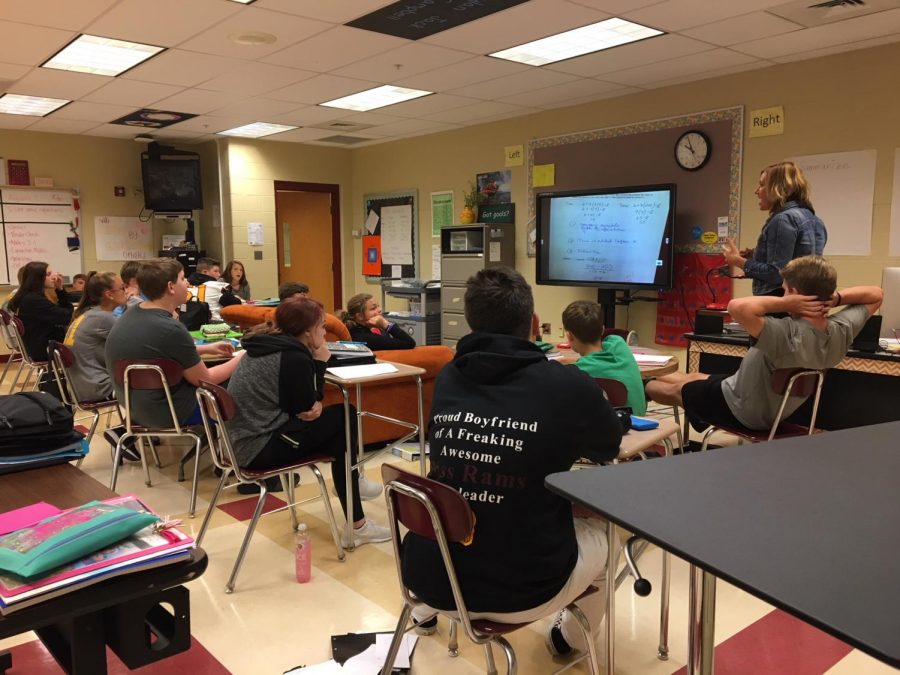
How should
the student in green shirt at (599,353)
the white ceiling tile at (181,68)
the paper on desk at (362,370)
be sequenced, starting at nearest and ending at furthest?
the student in green shirt at (599,353) → the paper on desk at (362,370) → the white ceiling tile at (181,68)

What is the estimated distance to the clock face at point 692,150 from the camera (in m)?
5.55

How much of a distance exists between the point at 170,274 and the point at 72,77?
3.15 meters

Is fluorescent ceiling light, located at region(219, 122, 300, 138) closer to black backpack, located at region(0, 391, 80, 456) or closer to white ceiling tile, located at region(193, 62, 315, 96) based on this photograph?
white ceiling tile, located at region(193, 62, 315, 96)

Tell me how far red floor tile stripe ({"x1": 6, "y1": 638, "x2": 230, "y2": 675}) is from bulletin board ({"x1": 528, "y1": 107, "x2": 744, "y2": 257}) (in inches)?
186

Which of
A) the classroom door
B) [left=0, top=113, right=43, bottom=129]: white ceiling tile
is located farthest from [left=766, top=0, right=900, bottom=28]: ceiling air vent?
[left=0, top=113, right=43, bottom=129]: white ceiling tile

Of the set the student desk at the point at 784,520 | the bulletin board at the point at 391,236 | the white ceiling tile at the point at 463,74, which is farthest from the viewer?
the bulletin board at the point at 391,236

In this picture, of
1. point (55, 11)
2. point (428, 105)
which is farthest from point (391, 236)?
point (55, 11)

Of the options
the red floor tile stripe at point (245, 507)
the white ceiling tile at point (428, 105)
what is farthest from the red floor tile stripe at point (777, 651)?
the white ceiling tile at point (428, 105)

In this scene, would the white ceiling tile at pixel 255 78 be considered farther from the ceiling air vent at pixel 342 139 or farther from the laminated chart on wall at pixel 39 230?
the laminated chart on wall at pixel 39 230

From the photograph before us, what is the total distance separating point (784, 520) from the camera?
3.37 ft

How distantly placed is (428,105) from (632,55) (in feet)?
7.17

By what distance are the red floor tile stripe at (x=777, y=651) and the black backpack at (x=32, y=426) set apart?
6.01 ft

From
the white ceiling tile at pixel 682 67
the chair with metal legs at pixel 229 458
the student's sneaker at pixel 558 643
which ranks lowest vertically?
the student's sneaker at pixel 558 643

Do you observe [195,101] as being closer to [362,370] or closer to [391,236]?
[391,236]
